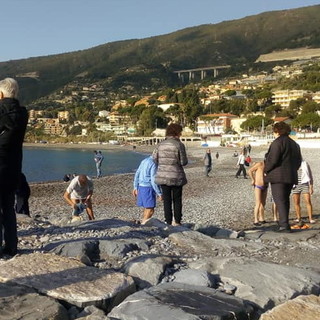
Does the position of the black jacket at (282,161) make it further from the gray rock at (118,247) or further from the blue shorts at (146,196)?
the gray rock at (118,247)

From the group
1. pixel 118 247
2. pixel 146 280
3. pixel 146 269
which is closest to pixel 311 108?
pixel 118 247

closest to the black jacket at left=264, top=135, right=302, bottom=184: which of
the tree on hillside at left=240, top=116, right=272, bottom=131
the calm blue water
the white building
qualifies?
the calm blue water

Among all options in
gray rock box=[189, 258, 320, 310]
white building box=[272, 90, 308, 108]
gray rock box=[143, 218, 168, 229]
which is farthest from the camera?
white building box=[272, 90, 308, 108]

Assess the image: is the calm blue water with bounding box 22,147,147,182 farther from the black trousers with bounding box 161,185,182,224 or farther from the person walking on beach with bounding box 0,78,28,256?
the person walking on beach with bounding box 0,78,28,256

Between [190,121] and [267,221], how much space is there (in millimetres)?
118538

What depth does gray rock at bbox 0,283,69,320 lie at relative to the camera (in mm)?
3383

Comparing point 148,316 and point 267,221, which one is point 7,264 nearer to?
point 148,316

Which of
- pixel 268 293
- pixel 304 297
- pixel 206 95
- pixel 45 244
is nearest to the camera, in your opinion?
pixel 304 297

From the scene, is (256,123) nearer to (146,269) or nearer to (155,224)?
(155,224)

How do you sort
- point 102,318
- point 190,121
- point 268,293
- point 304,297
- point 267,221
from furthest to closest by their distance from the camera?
point 190,121
point 267,221
point 268,293
point 304,297
point 102,318

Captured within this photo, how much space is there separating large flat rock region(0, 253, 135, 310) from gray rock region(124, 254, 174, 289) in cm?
21

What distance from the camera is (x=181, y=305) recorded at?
3.66m

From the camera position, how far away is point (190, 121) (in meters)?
128

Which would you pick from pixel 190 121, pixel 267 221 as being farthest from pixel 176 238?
pixel 190 121
